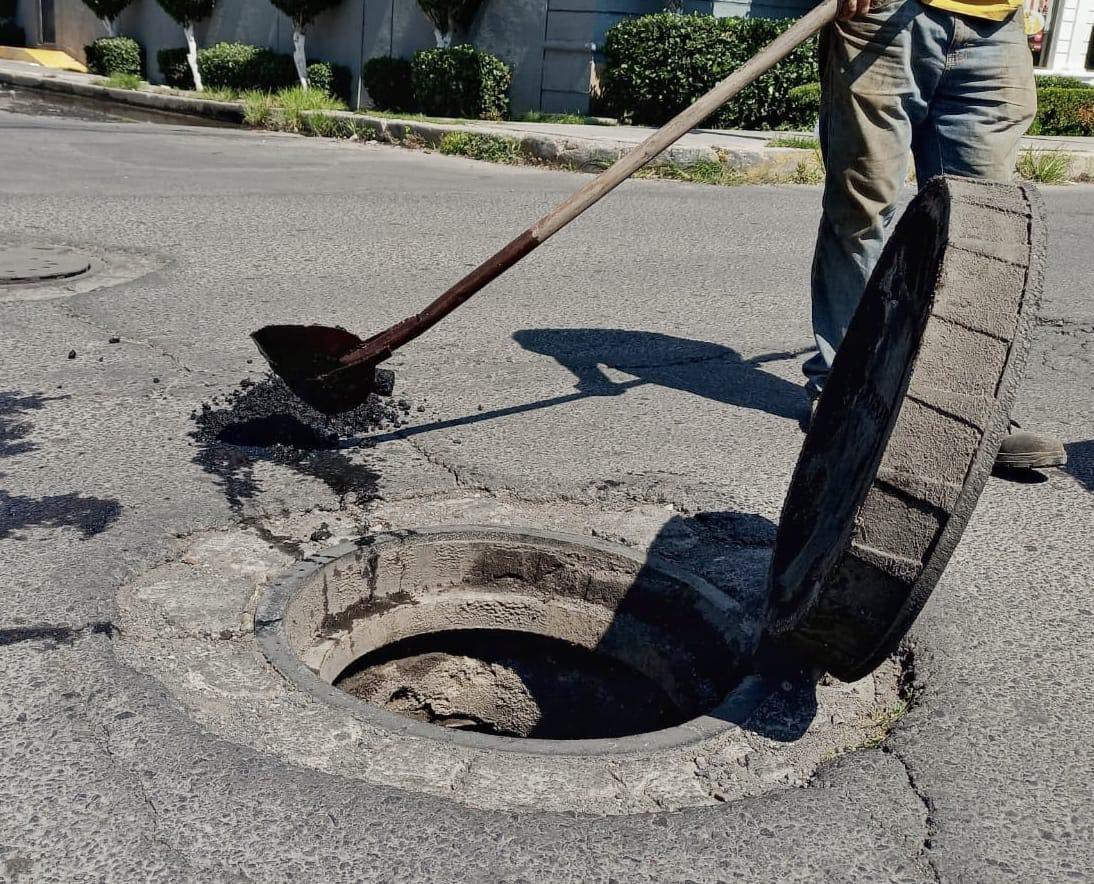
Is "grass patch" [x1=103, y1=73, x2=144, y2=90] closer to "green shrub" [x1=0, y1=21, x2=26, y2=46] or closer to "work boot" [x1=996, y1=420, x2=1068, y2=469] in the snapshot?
"green shrub" [x1=0, y1=21, x2=26, y2=46]

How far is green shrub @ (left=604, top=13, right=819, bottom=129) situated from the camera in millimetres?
13555

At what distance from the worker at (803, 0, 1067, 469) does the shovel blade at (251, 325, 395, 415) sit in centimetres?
153

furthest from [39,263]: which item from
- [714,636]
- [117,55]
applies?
[117,55]

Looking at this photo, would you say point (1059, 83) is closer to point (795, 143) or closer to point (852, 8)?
point (795, 143)

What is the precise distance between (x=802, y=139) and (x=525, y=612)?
896 centimetres

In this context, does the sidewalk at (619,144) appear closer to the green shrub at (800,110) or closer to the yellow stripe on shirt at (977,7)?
the green shrub at (800,110)

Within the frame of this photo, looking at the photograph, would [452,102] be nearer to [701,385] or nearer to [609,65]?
[609,65]

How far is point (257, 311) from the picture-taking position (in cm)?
479

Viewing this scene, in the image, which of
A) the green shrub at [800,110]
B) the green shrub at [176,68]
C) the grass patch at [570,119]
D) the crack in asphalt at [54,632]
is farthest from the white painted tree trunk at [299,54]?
the crack in asphalt at [54,632]

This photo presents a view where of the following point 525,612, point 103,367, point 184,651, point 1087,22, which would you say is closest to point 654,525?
point 525,612

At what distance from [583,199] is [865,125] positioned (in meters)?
0.99

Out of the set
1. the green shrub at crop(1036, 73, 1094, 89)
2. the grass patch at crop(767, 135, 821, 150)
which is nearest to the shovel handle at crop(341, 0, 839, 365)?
the grass patch at crop(767, 135, 821, 150)

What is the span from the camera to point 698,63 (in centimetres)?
1369

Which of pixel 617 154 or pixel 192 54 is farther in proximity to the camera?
pixel 192 54
